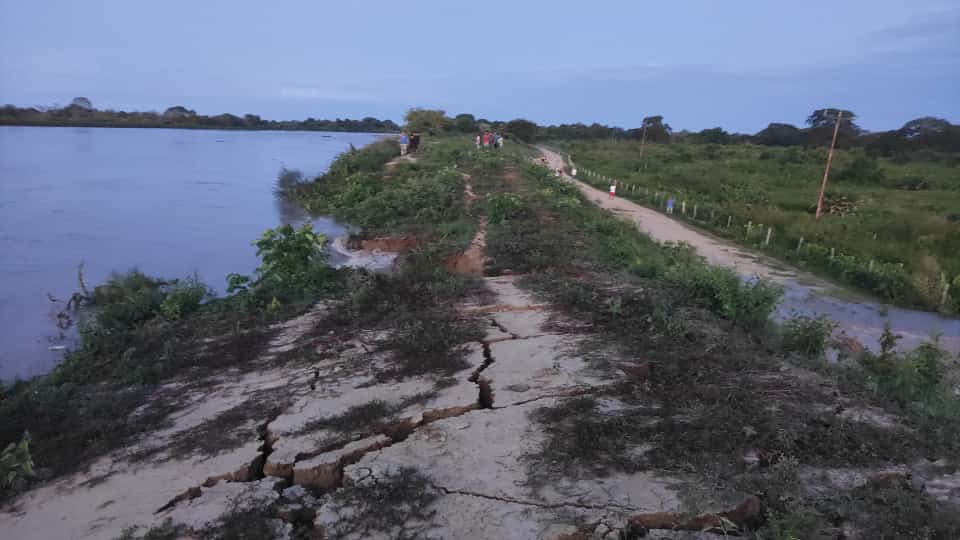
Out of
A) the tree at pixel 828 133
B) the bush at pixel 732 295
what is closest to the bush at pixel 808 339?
the bush at pixel 732 295

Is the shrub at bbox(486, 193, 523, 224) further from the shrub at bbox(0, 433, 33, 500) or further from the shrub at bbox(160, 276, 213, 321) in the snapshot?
the shrub at bbox(0, 433, 33, 500)

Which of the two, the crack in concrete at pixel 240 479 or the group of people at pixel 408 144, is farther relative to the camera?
the group of people at pixel 408 144

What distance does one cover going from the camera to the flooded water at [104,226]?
880 cm

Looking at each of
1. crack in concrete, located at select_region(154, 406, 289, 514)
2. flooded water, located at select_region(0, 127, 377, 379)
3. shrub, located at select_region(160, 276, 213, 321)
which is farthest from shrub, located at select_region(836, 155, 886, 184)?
crack in concrete, located at select_region(154, 406, 289, 514)

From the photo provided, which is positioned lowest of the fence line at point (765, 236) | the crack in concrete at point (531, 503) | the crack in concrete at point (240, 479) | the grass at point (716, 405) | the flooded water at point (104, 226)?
the flooded water at point (104, 226)

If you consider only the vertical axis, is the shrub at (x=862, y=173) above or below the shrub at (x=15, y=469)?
above

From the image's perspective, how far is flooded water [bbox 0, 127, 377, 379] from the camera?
346 inches

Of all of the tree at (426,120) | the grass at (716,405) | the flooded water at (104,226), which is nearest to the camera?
the grass at (716,405)

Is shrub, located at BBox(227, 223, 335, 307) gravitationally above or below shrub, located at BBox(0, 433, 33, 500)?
above

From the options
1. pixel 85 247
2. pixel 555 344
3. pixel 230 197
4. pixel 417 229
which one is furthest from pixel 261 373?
pixel 230 197

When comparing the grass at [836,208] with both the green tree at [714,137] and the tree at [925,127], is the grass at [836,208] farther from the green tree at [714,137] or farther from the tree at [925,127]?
the green tree at [714,137]

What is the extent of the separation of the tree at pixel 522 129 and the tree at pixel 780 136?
22.6m

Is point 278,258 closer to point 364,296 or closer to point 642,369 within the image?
point 364,296

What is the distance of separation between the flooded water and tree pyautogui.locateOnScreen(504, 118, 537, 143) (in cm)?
3039
